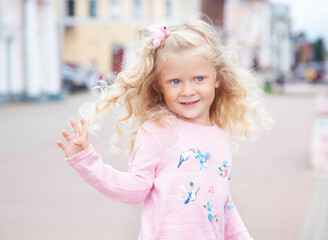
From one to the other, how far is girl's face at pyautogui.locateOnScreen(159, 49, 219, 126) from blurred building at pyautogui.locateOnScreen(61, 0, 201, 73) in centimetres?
3957

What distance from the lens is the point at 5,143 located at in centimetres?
1077

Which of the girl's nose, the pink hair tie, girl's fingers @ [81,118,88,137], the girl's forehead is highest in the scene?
the pink hair tie

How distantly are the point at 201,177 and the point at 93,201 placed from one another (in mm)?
4286

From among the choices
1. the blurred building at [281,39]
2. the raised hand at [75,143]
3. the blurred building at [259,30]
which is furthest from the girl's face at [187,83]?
the blurred building at [281,39]

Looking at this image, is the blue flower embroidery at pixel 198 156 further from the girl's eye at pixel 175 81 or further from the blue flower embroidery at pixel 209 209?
the girl's eye at pixel 175 81

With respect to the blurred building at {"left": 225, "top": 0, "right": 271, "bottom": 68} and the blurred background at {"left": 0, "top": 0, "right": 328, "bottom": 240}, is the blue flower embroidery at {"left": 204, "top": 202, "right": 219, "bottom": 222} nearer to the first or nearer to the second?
the blurred background at {"left": 0, "top": 0, "right": 328, "bottom": 240}

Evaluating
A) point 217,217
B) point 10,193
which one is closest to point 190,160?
point 217,217

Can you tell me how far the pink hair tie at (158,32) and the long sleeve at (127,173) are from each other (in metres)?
0.34

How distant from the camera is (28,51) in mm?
21641

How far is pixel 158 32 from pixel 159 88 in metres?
0.23

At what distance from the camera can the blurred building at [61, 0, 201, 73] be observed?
41688 mm

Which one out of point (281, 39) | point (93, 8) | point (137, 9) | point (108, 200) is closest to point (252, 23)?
point (281, 39)

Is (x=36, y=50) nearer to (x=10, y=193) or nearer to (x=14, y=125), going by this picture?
(x=14, y=125)

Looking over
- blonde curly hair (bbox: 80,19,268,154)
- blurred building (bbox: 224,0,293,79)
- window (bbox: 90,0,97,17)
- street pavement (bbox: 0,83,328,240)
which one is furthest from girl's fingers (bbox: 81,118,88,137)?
blurred building (bbox: 224,0,293,79)
